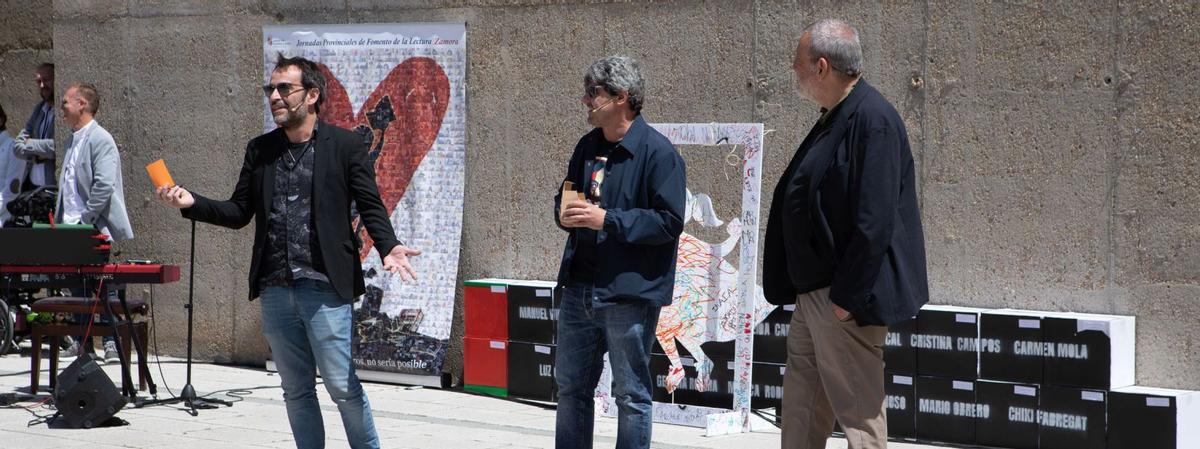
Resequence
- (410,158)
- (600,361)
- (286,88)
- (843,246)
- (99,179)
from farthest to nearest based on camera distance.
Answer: (99,179) → (410,158) → (286,88) → (600,361) → (843,246)

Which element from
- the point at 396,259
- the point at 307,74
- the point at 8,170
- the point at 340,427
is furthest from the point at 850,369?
the point at 8,170

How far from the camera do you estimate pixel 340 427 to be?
24.5ft

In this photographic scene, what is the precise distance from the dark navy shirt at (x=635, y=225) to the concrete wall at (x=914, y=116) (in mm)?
2624

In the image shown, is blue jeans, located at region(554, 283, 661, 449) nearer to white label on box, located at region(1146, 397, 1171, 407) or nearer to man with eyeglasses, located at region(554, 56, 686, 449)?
man with eyeglasses, located at region(554, 56, 686, 449)

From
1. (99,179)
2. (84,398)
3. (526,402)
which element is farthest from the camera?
(99,179)

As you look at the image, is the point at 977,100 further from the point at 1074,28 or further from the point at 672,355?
the point at 672,355

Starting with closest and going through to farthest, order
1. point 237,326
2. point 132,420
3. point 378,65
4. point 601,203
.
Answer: point 601,203 < point 132,420 < point 378,65 < point 237,326

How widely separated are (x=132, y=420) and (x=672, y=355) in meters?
2.90

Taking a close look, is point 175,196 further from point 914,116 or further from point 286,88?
point 914,116

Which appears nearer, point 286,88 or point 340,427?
point 286,88

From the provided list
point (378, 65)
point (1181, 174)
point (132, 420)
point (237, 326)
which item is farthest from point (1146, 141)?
point (237, 326)

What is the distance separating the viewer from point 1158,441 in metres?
6.35

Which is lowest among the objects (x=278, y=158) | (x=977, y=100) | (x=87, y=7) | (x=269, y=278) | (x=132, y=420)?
(x=132, y=420)

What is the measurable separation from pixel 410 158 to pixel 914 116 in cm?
329
